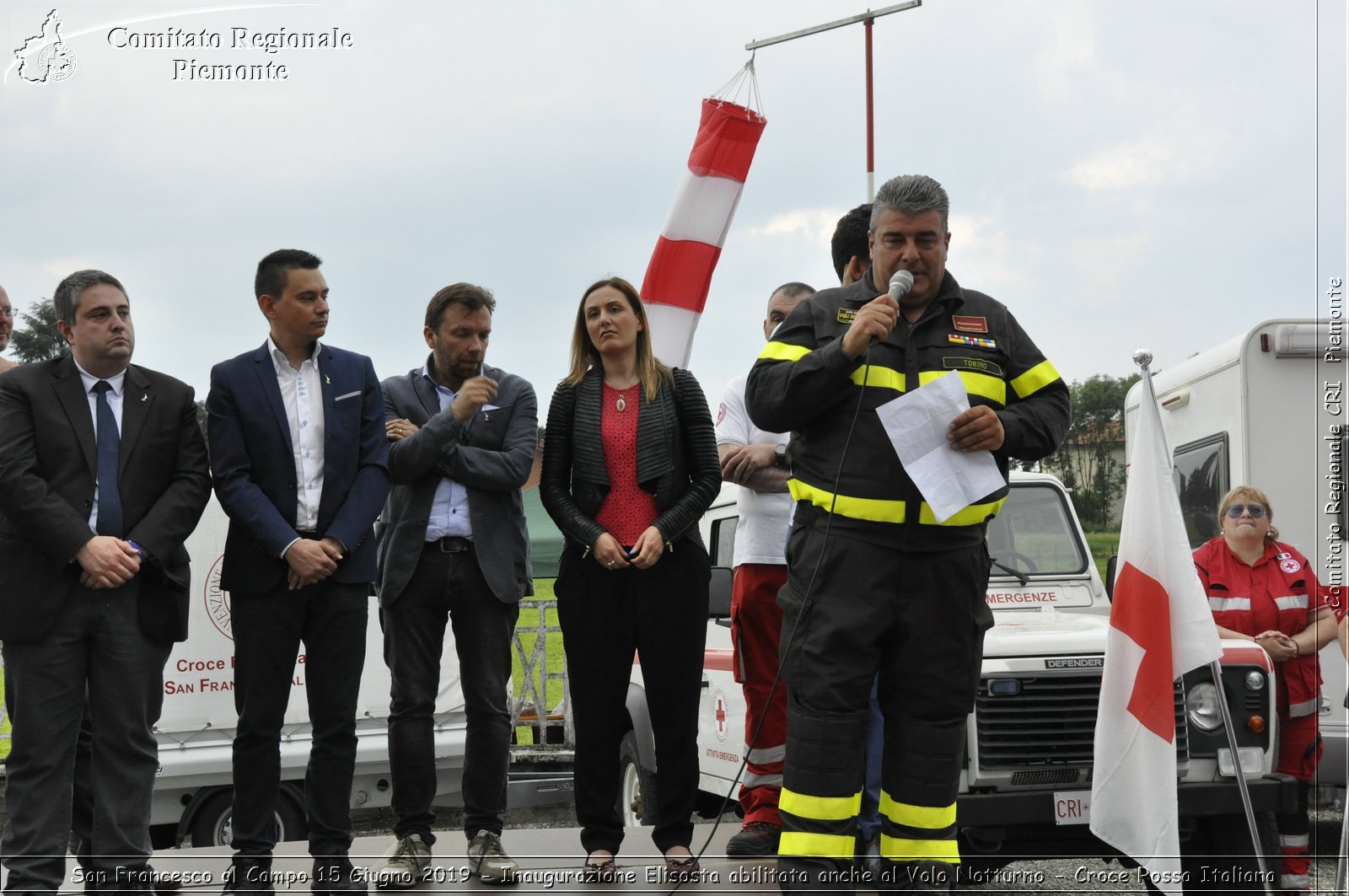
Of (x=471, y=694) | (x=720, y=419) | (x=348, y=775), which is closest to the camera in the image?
(x=348, y=775)

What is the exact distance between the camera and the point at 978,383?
3877 millimetres

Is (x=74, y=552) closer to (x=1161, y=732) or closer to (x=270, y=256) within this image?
(x=270, y=256)

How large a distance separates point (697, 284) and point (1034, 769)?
342 cm

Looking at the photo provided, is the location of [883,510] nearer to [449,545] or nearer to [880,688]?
[880,688]

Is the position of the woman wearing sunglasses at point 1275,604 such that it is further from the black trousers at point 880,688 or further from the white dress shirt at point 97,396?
the white dress shirt at point 97,396

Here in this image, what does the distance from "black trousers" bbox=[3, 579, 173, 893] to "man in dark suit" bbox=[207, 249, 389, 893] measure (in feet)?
1.06

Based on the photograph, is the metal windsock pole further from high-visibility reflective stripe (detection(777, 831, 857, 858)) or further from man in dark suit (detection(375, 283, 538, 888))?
high-visibility reflective stripe (detection(777, 831, 857, 858))

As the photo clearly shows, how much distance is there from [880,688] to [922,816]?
39cm

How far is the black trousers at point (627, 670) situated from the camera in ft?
14.7

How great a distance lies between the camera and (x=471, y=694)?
15.4 ft

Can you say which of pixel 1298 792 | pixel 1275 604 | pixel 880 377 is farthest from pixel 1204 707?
pixel 880 377

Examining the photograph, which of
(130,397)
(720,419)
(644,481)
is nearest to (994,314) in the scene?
(644,481)

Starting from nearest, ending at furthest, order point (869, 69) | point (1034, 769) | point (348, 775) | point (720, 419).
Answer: point (348, 775), point (1034, 769), point (720, 419), point (869, 69)

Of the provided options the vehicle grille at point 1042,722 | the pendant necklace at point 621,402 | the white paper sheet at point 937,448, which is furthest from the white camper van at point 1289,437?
the pendant necklace at point 621,402
